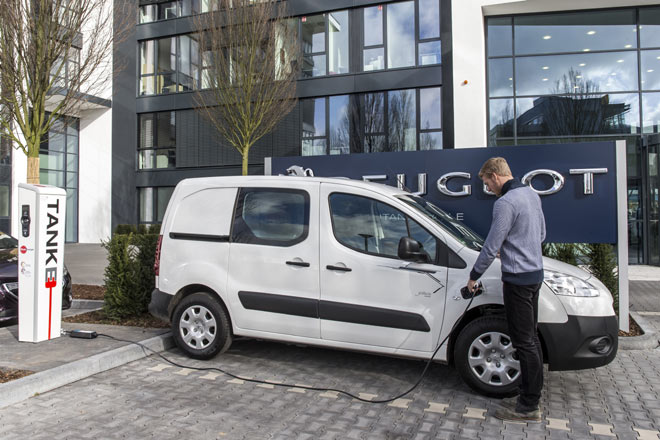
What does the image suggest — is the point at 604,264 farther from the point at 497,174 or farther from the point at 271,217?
the point at 271,217

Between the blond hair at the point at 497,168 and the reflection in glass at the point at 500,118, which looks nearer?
the blond hair at the point at 497,168

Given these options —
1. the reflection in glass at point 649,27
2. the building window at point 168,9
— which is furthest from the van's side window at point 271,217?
the building window at point 168,9

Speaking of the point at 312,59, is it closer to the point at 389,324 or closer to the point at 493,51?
the point at 493,51

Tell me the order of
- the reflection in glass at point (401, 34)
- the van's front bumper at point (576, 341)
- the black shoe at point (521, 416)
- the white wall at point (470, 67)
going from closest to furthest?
the black shoe at point (521, 416) → the van's front bumper at point (576, 341) → the white wall at point (470, 67) → the reflection in glass at point (401, 34)

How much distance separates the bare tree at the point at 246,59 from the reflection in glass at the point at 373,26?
15.2 feet

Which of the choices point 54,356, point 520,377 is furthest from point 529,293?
point 54,356

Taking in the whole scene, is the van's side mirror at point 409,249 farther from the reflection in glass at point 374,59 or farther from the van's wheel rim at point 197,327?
the reflection in glass at point 374,59

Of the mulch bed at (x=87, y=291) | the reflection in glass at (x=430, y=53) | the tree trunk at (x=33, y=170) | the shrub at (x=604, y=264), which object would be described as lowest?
the mulch bed at (x=87, y=291)

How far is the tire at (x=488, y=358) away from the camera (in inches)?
159

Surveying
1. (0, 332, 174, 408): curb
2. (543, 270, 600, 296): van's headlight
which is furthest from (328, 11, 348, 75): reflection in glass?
(543, 270, 600, 296): van's headlight

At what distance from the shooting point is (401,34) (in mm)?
16688

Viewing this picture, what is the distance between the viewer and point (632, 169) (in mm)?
14594

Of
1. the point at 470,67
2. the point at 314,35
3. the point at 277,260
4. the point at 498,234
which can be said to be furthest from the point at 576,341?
the point at 314,35

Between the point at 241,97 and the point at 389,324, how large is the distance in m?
9.52
